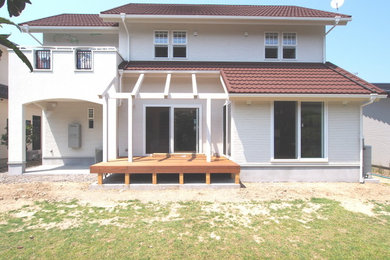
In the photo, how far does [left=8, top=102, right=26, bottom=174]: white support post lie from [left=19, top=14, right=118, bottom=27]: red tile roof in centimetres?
519

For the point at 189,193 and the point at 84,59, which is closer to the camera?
the point at 189,193

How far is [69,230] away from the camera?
13.8 feet

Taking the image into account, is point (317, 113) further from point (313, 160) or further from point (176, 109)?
point (176, 109)

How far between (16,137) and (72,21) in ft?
23.3

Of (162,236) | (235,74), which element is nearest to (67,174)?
(162,236)

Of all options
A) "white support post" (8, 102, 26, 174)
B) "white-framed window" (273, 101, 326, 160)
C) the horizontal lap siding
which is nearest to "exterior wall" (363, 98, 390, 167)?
"white-framed window" (273, 101, 326, 160)

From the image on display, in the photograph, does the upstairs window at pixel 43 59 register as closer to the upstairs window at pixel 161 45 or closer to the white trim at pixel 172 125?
the white trim at pixel 172 125

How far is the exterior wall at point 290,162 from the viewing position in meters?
8.11

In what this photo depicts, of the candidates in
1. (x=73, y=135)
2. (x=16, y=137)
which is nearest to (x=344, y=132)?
(x=73, y=135)

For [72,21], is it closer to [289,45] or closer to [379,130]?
[289,45]

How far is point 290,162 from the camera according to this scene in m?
8.15

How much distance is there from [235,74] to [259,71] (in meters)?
1.19

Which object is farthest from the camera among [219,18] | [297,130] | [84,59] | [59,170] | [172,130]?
[219,18]

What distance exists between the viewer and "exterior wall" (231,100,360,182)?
8109 mm
